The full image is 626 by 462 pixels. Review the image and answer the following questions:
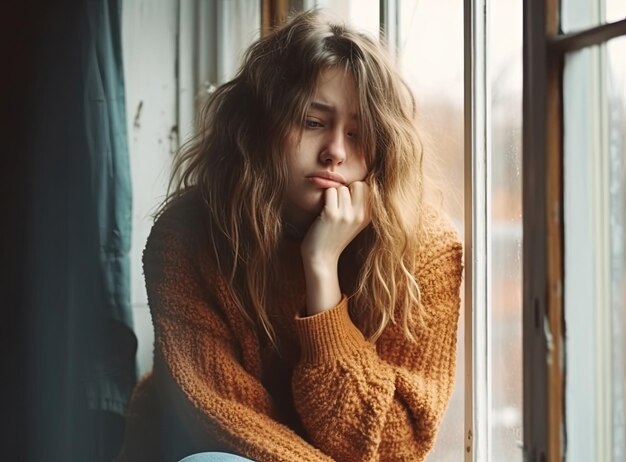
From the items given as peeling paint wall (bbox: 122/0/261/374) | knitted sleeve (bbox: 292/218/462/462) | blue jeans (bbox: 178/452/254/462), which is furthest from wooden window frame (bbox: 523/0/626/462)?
peeling paint wall (bbox: 122/0/261/374)

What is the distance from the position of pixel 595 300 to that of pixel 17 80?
2.60 ft

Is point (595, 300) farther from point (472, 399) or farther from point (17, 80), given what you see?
point (17, 80)

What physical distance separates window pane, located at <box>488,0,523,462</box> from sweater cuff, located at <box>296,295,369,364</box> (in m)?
0.15

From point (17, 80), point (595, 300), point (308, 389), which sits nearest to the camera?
point (595, 300)

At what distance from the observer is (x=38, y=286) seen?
43.5 inches

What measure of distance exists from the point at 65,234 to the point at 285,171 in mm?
377

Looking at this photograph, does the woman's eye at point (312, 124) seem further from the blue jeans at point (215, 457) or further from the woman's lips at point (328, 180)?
the blue jeans at point (215, 457)

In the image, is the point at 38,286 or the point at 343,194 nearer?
the point at 343,194

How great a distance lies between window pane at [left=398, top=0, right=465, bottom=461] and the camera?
0.93 m

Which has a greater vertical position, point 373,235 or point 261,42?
point 261,42

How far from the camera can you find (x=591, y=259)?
2.41 feet

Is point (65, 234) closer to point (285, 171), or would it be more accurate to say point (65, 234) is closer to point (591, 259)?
point (285, 171)

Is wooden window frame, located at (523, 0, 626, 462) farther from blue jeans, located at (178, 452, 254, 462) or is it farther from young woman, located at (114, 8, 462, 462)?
blue jeans, located at (178, 452, 254, 462)

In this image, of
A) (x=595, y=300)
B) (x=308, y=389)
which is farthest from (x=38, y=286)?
(x=595, y=300)
